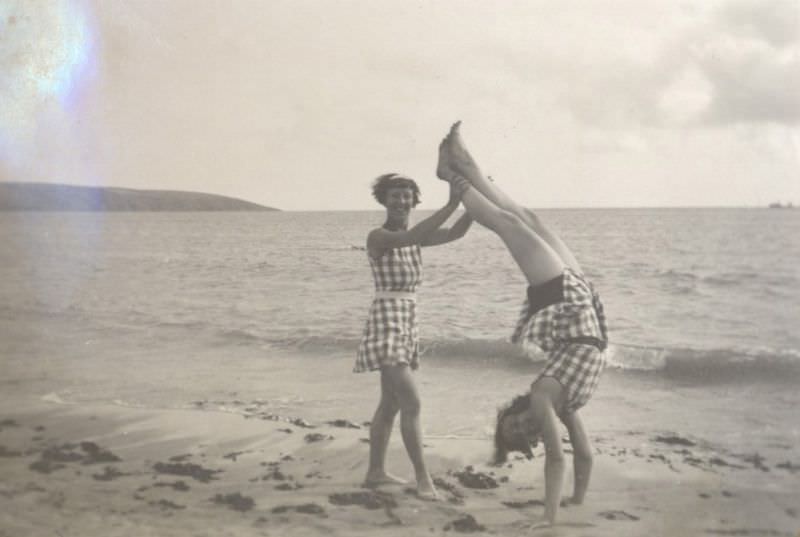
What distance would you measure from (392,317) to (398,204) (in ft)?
1.67

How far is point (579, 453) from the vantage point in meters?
3.29

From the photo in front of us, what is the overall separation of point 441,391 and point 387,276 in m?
2.63

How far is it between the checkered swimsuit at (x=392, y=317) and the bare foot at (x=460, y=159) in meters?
0.40

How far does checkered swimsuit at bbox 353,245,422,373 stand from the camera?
10.9ft

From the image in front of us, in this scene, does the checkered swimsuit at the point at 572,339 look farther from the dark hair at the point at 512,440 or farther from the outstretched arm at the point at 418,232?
the outstretched arm at the point at 418,232

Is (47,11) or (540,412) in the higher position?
(47,11)

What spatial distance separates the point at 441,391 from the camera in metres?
5.83

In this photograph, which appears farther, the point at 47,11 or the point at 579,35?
the point at 47,11

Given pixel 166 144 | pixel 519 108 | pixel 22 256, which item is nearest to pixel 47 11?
pixel 166 144

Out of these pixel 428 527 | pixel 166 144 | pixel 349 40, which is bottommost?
pixel 428 527

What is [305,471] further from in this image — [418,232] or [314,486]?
[418,232]

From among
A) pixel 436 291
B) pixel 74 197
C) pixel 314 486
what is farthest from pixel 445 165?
pixel 436 291

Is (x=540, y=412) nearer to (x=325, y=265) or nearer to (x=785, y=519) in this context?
(x=785, y=519)

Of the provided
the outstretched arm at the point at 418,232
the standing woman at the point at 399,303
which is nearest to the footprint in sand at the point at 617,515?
the standing woman at the point at 399,303
